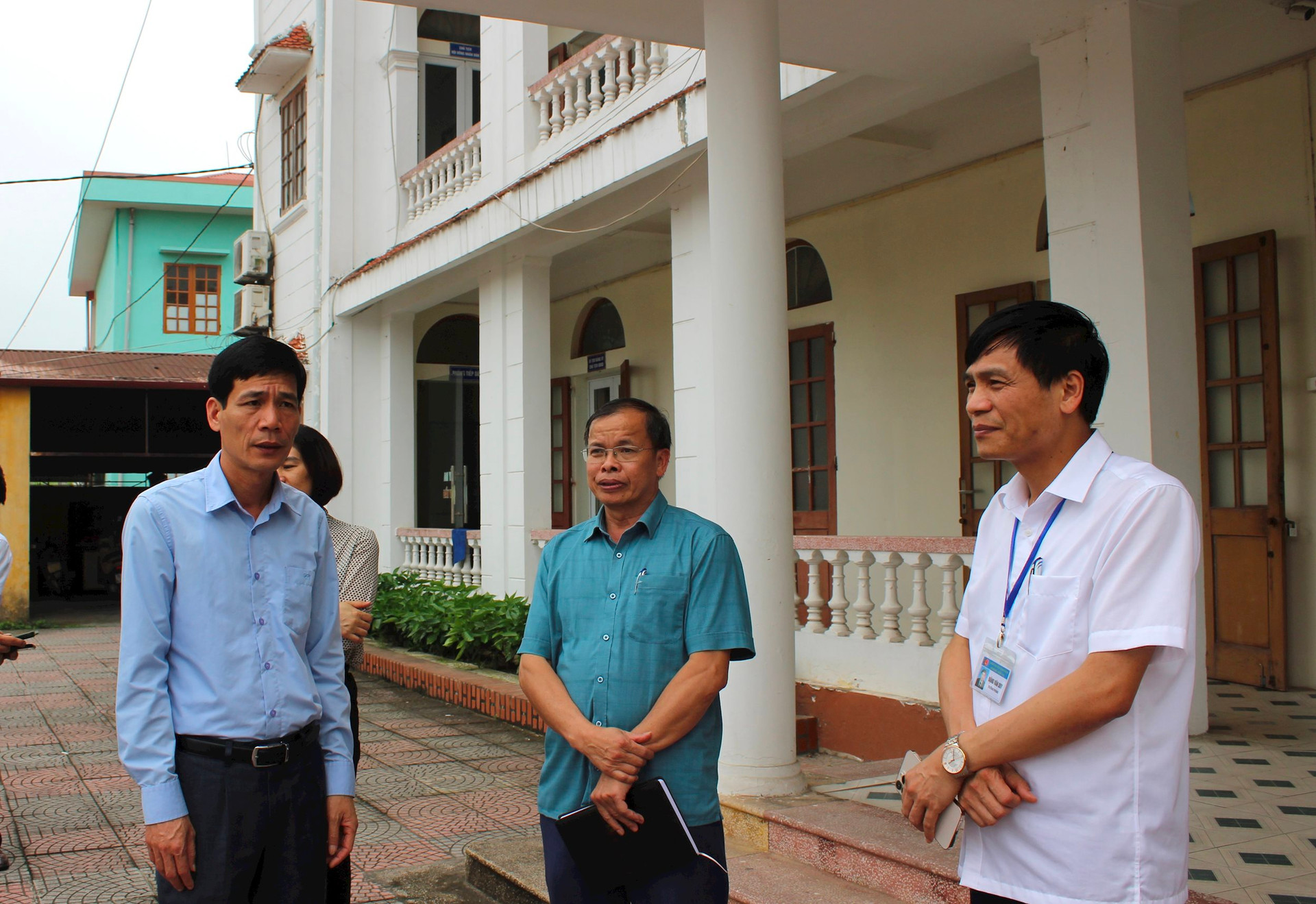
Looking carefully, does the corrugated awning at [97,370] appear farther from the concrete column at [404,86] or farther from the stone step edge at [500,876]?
the stone step edge at [500,876]

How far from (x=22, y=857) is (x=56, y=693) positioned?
4786 mm

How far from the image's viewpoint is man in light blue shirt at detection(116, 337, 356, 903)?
2.07m


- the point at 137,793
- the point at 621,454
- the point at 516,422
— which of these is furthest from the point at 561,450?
the point at 621,454

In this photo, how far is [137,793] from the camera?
17.6 feet

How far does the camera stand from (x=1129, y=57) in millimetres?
4617

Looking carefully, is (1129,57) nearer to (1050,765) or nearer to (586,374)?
(1050,765)

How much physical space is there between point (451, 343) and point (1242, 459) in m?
10.1

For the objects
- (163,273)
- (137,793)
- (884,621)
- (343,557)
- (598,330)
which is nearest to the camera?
(343,557)

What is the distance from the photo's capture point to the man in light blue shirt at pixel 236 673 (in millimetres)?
2072

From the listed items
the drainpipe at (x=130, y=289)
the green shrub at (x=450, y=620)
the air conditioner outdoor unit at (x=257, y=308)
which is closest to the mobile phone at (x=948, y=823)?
the green shrub at (x=450, y=620)

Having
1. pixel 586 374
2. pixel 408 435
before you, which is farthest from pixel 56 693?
pixel 586 374

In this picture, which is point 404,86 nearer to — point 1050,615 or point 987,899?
point 1050,615

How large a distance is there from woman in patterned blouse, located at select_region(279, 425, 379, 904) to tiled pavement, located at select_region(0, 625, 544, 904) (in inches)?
49.5

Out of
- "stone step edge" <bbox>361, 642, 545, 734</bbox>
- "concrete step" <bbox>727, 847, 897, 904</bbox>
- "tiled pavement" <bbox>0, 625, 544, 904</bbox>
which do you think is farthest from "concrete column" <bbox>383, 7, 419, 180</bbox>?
"concrete step" <bbox>727, 847, 897, 904</bbox>
